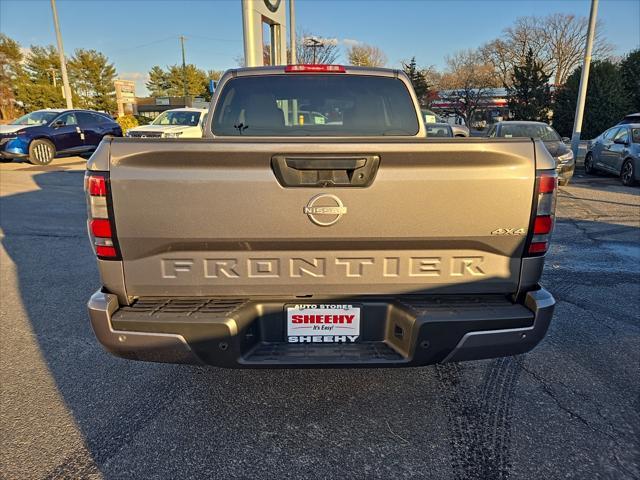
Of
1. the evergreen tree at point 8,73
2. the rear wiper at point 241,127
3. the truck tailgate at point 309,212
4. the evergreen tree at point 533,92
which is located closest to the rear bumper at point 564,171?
the rear wiper at point 241,127

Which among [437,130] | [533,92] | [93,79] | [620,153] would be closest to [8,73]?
[93,79]

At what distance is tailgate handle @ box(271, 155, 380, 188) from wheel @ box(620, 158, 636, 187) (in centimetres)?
1250

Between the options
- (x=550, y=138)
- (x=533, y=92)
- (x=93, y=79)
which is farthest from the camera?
(x=93, y=79)

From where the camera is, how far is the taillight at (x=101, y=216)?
210cm

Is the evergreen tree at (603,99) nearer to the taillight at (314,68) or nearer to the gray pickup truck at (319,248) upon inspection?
the taillight at (314,68)

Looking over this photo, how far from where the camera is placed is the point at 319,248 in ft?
7.27

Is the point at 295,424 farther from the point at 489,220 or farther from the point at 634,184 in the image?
the point at 634,184

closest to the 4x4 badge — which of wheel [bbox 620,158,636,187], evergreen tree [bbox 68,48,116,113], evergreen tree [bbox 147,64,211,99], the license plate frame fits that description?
the license plate frame

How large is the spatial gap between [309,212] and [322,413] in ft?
4.33

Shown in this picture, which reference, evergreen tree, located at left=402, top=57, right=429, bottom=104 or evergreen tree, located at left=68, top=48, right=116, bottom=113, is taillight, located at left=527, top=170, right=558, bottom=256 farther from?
evergreen tree, located at left=68, top=48, right=116, bottom=113

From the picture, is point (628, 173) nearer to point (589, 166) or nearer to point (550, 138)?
point (550, 138)

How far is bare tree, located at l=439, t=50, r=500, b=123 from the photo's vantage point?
4022cm

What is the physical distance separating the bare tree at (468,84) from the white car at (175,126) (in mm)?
31207

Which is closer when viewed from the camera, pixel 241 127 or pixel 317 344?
pixel 317 344
